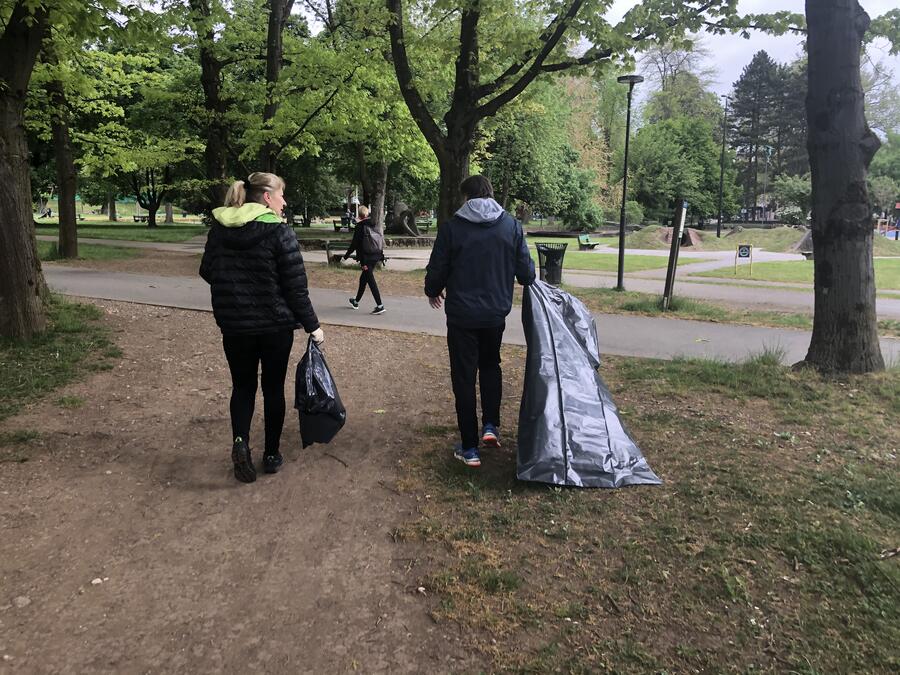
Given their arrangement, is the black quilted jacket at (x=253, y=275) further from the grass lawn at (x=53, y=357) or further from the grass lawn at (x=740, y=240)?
the grass lawn at (x=740, y=240)

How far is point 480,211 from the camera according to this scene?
13.1 feet

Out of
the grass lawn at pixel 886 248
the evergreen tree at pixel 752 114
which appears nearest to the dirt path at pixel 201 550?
the grass lawn at pixel 886 248

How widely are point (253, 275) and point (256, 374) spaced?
65 centimetres

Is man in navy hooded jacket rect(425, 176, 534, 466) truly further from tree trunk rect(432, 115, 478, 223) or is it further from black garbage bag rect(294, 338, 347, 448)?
tree trunk rect(432, 115, 478, 223)

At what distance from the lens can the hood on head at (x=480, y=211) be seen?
3.98 metres

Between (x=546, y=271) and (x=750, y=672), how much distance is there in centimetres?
1223

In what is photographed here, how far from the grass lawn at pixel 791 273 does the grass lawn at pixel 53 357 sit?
15.6m

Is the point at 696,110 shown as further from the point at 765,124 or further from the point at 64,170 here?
the point at 64,170

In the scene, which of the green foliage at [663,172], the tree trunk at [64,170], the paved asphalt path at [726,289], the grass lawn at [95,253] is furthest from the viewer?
the green foliage at [663,172]

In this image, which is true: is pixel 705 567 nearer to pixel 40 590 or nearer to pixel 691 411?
pixel 691 411

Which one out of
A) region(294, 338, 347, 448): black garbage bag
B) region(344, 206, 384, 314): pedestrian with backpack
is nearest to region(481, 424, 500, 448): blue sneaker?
region(294, 338, 347, 448): black garbage bag

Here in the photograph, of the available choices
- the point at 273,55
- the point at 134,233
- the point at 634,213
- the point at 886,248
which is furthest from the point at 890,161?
the point at 273,55

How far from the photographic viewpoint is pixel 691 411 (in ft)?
16.8

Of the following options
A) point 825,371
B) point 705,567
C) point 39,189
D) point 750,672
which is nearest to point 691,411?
point 825,371
